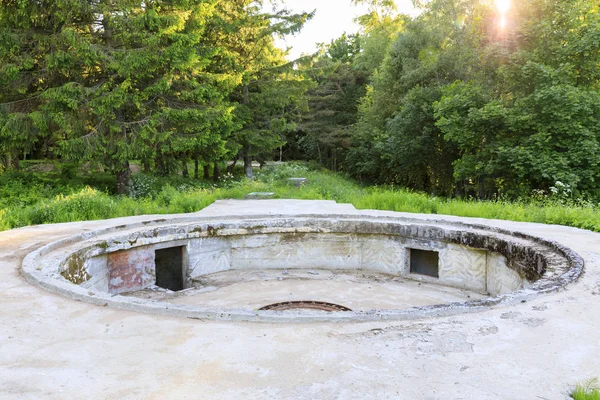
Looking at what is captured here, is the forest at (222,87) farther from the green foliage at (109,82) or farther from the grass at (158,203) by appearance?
the grass at (158,203)

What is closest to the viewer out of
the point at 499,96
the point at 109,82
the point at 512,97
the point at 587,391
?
the point at 587,391

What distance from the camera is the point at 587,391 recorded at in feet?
7.86

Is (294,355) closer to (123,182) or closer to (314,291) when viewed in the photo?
(314,291)

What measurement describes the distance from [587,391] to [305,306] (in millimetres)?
4458

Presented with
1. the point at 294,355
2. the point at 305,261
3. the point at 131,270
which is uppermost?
the point at 294,355

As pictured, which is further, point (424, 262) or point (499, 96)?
point (499, 96)

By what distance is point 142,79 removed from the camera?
1389 cm

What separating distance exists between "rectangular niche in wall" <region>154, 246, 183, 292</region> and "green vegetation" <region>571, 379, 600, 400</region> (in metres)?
6.98

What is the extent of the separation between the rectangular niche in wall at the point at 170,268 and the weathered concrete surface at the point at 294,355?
436 cm

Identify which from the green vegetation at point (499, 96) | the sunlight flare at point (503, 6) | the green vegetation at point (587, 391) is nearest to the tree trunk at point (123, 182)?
the green vegetation at point (499, 96)

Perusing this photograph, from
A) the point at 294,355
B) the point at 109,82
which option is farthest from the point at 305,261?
the point at 109,82

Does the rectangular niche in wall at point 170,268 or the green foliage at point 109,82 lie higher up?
the green foliage at point 109,82

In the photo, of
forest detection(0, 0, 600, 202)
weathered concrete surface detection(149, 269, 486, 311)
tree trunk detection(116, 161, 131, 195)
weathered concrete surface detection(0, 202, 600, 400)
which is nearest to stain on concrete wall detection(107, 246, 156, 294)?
weathered concrete surface detection(149, 269, 486, 311)

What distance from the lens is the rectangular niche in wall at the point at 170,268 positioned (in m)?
8.41
